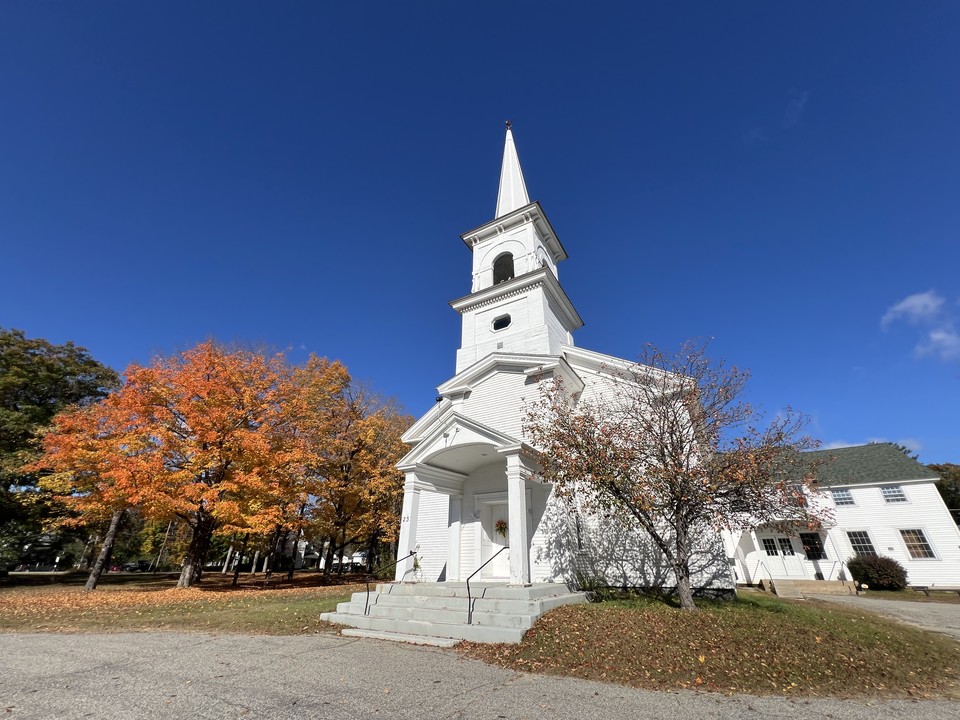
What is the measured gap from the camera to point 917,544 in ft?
70.3

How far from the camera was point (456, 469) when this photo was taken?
46.7ft

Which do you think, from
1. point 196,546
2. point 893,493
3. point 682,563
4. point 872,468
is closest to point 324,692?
point 682,563

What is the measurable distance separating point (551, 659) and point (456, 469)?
25.9 feet

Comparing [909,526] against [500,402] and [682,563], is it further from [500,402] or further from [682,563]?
[500,402]

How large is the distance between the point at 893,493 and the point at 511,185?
1090 inches

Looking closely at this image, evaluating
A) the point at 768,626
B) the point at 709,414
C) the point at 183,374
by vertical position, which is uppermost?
the point at 183,374

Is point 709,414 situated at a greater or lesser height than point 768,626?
greater

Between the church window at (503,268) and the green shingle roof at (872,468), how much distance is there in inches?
751

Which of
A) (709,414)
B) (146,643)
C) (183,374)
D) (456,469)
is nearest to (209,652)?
(146,643)

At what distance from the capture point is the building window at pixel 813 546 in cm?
2281

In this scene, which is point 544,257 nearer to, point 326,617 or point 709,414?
point 709,414

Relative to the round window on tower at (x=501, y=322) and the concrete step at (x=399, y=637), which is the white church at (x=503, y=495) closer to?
the round window on tower at (x=501, y=322)

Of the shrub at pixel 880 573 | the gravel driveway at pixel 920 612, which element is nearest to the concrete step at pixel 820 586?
the gravel driveway at pixel 920 612

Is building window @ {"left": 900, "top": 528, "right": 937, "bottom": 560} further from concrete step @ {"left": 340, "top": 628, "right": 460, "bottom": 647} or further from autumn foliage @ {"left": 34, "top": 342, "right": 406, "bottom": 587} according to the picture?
autumn foliage @ {"left": 34, "top": 342, "right": 406, "bottom": 587}
